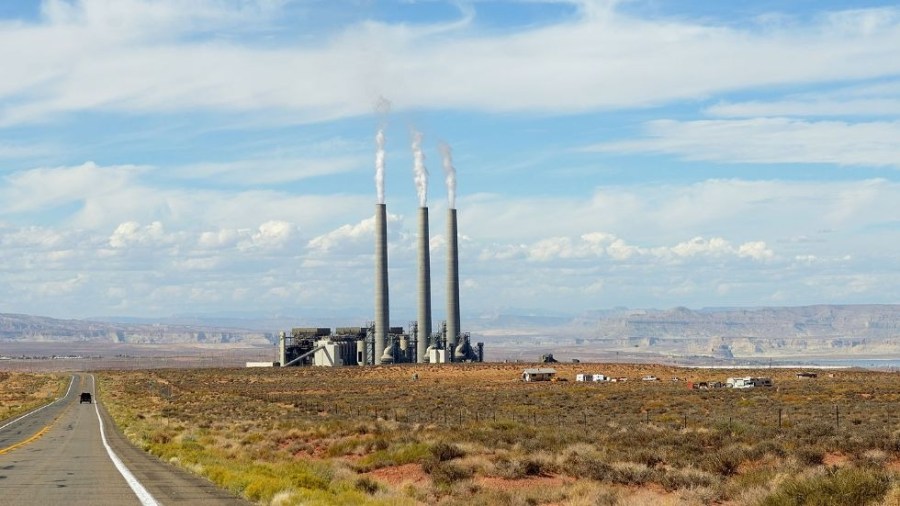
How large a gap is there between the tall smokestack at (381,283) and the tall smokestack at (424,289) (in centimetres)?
462

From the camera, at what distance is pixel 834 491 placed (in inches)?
725

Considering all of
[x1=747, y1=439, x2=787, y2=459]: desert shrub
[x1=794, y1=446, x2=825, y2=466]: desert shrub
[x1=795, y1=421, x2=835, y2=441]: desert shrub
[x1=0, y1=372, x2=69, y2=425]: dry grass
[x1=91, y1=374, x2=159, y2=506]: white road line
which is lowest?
[x1=0, y1=372, x2=69, y2=425]: dry grass

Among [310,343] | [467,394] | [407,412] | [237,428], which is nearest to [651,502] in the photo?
[237,428]

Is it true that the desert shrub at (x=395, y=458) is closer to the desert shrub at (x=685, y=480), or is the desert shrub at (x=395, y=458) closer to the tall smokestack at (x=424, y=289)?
the desert shrub at (x=685, y=480)

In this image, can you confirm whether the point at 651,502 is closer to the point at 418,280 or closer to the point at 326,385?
the point at 326,385

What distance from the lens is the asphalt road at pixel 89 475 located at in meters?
20.3

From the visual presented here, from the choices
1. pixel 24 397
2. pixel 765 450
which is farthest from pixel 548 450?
pixel 24 397

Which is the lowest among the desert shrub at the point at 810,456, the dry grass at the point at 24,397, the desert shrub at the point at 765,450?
the dry grass at the point at 24,397

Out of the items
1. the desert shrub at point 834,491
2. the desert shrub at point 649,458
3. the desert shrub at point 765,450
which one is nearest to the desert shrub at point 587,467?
the desert shrub at point 649,458

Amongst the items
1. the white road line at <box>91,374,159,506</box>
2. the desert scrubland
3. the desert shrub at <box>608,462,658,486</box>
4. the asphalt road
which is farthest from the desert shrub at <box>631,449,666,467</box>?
the white road line at <box>91,374,159,506</box>

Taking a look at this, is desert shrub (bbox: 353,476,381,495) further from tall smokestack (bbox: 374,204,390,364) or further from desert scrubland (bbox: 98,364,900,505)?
tall smokestack (bbox: 374,204,390,364)

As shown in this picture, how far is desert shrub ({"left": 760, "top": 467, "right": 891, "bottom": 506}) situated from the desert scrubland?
0.10 feet

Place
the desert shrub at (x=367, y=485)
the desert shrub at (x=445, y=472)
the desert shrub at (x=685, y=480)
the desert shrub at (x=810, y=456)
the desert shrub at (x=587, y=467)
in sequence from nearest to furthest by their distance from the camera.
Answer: the desert shrub at (x=367, y=485)
the desert shrub at (x=685, y=480)
the desert shrub at (x=445, y=472)
the desert shrub at (x=587, y=467)
the desert shrub at (x=810, y=456)

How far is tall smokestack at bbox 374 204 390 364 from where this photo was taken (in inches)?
5300
